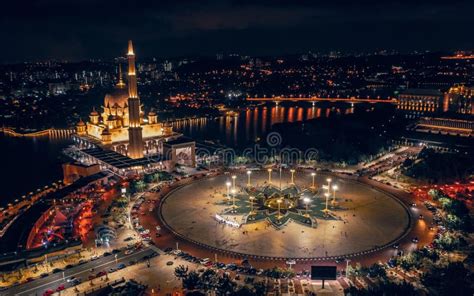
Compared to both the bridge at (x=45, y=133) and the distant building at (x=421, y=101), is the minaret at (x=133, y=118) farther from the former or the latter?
the distant building at (x=421, y=101)

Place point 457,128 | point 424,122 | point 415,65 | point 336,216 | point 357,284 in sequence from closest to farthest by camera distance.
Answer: point 357,284, point 336,216, point 457,128, point 424,122, point 415,65

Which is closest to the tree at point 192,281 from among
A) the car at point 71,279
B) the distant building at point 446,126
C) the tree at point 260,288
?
the tree at point 260,288

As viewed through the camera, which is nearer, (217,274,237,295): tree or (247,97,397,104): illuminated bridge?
(217,274,237,295): tree

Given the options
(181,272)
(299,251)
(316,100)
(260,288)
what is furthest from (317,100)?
(260,288)

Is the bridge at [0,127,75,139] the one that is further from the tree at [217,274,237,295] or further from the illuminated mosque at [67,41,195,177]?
the tree at [217,274,237,295]

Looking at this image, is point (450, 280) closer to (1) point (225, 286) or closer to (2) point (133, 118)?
(1) point (225, 286)

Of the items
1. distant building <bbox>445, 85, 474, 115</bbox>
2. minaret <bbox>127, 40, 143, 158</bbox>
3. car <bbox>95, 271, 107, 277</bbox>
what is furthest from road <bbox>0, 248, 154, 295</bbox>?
distant building <bbox>445, 85, 474, 115</bbox>

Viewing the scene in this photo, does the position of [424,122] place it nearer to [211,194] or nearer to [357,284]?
[211,194]

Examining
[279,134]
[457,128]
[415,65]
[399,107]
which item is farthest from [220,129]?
[415,65]
